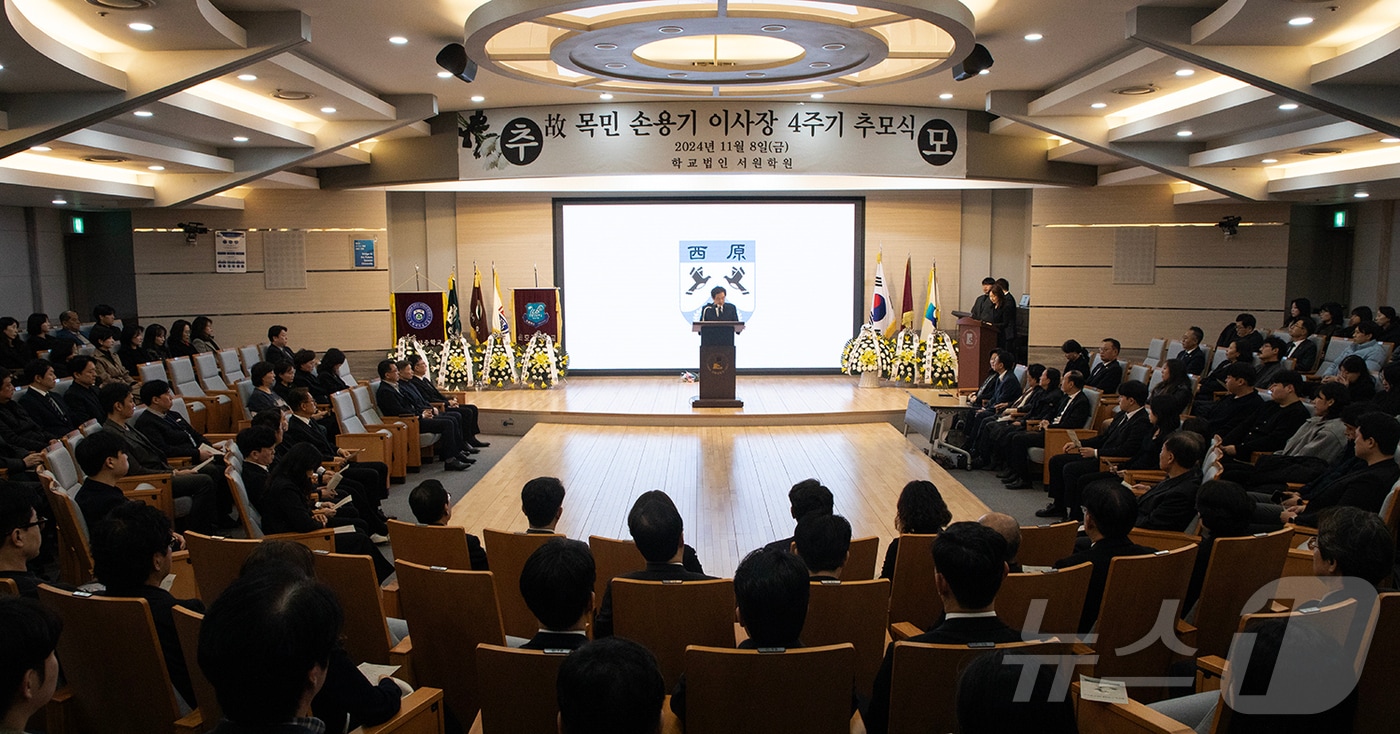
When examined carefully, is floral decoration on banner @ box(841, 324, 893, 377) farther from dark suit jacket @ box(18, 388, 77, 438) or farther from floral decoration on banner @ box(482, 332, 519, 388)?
dark suit jacket @ box(18, 388, 77, 438)

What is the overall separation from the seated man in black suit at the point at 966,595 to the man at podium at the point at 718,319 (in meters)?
8.64

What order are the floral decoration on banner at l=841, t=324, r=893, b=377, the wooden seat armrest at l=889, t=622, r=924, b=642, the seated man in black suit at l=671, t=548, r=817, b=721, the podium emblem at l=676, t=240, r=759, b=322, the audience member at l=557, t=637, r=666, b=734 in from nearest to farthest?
the audience member at l=557, t=637, r=666, b=734
the seated man in black suit at l=671, t=548, r=817, b=721
the wooden seat armrest at l=889, t=622, r=924, b=642
the floral decoration on banner at l=841, t=324, r=893, b=377
the podium emblem at l=676, t=240, r=759, b=322

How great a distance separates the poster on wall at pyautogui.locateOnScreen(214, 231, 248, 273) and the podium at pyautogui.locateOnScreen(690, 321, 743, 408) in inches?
279

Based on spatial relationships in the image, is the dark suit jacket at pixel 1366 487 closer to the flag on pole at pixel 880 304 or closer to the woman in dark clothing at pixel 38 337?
the flag on pole at pixel 880 304

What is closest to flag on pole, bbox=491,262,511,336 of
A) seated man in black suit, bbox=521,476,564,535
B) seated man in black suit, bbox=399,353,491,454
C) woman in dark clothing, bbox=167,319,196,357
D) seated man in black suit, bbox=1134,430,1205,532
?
seated man in black suit, bbox=399,353,491,454

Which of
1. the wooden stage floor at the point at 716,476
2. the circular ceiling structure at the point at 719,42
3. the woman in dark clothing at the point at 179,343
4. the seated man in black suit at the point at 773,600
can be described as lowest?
the wooden stage floor at the point at 716,476

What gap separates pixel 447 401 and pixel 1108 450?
248 inches

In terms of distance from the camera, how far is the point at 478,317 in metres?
13.8

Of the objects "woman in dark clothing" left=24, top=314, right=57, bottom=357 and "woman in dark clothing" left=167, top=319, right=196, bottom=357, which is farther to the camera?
"woman in dark clothing" left=167, top=319, right=196, bottom=357

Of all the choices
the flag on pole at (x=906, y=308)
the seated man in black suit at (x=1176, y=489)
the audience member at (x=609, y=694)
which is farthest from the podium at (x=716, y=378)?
the audience member at (x=609, y=694)

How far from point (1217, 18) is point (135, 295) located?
14229mm

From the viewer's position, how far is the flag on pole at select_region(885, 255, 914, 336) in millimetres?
14125

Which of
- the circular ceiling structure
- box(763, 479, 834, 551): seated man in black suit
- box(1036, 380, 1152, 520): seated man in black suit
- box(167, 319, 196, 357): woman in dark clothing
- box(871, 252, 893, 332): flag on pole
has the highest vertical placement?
the circular ceiling structure

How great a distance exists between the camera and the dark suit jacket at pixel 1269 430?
691cm
